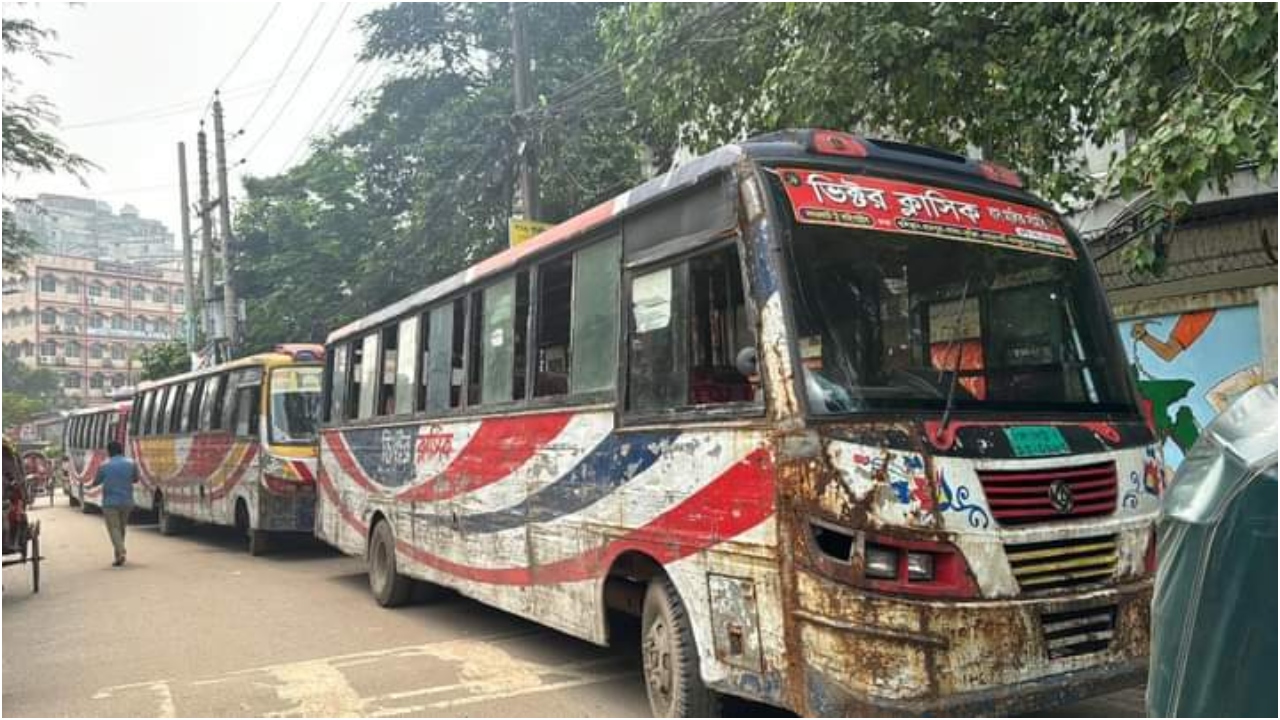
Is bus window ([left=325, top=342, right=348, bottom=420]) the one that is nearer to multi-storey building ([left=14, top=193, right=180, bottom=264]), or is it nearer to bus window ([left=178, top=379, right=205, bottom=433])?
bus window ([left=178, top=379, right=205, bottom=433])

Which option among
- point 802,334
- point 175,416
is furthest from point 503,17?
point 802,334

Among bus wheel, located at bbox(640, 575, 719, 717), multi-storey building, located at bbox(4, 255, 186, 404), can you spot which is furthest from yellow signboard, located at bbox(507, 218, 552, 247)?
multi-storey building, located at bbox(4, 255, 186, 404)

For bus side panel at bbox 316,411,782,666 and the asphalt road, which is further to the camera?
the asphalt road

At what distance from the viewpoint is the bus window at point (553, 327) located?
6094 mm

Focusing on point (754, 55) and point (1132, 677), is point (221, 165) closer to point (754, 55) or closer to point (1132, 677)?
point (754, 55)

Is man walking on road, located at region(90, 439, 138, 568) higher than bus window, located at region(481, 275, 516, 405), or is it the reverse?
bus window, located at region(481, 275, 516, 405)

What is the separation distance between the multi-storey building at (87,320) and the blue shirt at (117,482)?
70303mm

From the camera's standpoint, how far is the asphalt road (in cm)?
595

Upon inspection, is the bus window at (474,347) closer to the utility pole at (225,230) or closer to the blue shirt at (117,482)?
the blue shirt at (117,482)

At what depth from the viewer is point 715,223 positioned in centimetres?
468

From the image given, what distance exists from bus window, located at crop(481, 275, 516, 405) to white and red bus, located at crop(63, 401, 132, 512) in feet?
56.7

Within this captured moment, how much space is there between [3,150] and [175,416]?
20.5 ft

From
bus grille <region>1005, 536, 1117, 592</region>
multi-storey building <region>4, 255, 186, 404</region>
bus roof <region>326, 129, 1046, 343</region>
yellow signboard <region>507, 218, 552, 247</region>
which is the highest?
multi-storey building <region>4, 255, 186, 404</region>

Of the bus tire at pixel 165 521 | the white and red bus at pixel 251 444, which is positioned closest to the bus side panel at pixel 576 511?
the white and red bus at pixel 251 444
